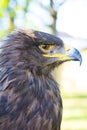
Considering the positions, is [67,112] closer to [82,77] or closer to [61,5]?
[82,77]

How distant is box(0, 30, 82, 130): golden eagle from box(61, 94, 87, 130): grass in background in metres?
6.80

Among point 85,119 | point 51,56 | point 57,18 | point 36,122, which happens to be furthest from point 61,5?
point 85,119

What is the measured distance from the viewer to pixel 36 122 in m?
6.17

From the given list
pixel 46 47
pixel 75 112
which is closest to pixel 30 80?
pixel 46 47

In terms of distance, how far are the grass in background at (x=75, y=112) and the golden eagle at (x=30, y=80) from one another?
22.3 feet

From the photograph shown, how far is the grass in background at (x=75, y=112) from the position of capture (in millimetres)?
13828

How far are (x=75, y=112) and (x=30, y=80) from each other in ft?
33.4

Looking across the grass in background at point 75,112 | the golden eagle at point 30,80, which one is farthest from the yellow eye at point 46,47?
the grass in background at point 75,112

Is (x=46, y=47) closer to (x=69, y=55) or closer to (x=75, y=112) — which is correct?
(x=69, y=55)

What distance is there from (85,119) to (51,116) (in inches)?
359

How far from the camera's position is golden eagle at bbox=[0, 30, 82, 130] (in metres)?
6.12

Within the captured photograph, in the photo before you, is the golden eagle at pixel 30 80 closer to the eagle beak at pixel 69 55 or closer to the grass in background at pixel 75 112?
the eagle beak at pixel 69 55

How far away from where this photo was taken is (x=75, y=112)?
16422 mm

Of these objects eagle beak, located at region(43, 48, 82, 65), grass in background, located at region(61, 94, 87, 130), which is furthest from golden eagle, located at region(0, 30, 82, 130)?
grass in background, located at region(61, 94, 87, 130)
